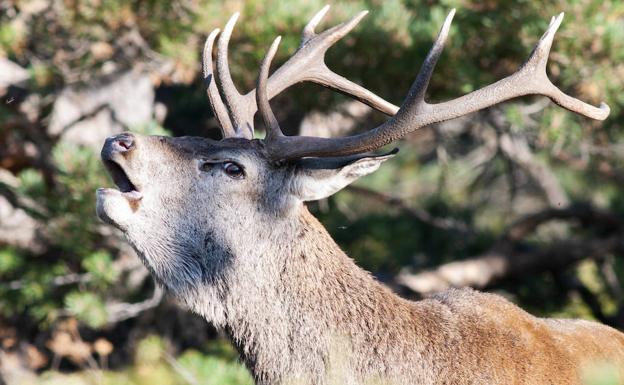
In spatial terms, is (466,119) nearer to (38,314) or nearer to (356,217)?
(356,217)

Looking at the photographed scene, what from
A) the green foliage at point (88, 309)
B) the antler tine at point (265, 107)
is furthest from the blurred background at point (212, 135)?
the antler tine at point (265, 107)

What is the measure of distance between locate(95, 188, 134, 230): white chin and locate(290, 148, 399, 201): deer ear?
0.71 meters

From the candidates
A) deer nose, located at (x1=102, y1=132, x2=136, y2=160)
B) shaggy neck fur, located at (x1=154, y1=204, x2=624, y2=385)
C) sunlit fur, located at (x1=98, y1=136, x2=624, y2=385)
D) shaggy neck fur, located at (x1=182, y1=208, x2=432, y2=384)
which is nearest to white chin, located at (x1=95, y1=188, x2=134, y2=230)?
sunlit fur, located at (x1=98, y1=136, x2=624, y2=385)

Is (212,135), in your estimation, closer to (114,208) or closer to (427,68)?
(114,208)

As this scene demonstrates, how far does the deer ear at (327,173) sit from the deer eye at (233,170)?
0.75 feet

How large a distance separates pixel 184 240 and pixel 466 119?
5058mm

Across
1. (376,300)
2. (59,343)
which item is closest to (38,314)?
(59,343)

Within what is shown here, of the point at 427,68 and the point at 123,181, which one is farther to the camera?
the point at 123,181

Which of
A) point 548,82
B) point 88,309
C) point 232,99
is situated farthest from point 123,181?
point 88,309

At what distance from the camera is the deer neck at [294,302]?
13.1ft

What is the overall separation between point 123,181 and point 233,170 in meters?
0.47

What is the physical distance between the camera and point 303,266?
414 cm

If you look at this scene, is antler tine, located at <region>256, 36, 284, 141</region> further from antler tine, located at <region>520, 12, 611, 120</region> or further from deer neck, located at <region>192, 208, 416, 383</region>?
antler tine, located at <region>520, 12, 611, 120</region>

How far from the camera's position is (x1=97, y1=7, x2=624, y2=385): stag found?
4.00 m
